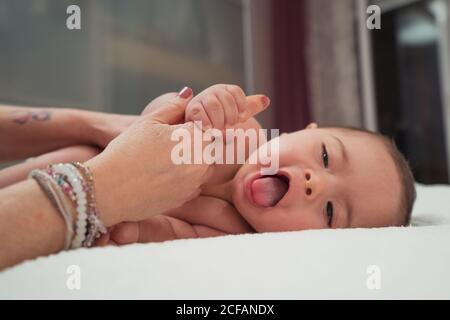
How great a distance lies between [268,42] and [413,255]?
6.51 ft

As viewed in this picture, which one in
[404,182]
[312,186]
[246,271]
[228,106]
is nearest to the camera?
[246,271]

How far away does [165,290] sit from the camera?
43cm

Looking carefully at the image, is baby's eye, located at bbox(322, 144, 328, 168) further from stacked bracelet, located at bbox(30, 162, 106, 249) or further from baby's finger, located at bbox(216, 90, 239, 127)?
stacked bracelet, located at bbox(30, 162, 106, 249)

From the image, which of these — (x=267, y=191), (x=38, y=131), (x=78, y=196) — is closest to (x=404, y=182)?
(x=267, y=191)

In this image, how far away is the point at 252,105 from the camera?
75 centimetres

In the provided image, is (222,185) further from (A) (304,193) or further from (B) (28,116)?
(B) (28,116)

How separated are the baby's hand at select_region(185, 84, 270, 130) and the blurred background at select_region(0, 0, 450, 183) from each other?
5.6 inches

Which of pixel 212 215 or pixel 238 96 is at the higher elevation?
pixel 238 96

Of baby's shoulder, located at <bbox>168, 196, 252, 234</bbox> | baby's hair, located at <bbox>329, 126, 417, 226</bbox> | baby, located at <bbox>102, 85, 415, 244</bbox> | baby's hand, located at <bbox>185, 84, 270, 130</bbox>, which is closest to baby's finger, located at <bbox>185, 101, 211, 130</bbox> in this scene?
baby's hand, located at <bbox>185, 84, 270, 130</bbox>

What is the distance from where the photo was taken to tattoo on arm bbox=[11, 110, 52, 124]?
38.8 inches

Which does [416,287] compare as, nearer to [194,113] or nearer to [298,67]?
[194,113]

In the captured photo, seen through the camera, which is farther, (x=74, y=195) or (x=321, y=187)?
(x=321, y=187)

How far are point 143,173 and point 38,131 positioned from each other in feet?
1.63

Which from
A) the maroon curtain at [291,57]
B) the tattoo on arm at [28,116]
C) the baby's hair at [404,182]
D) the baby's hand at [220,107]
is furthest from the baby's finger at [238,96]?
the maroon curtain at [291,57]
